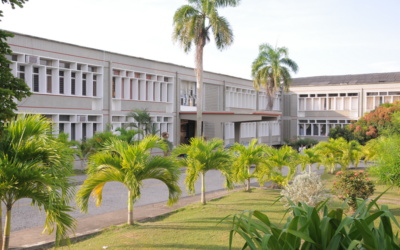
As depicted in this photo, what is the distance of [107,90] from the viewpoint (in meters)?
26.2

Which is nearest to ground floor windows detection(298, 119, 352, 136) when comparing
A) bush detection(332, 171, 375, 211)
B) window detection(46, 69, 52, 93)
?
window detection(46, 69, 52, 93)

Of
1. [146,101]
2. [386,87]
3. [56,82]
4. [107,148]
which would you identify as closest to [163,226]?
[107,148]

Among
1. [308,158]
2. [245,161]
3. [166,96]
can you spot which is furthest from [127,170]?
[166,96]

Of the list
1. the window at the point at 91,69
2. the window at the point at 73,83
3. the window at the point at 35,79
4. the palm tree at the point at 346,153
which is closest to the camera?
the window at the point at 35,79

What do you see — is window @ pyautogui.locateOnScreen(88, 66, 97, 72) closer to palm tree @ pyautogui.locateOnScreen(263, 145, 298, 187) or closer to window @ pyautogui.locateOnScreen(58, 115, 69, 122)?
window @ pyautogui.locateOnScreen(58, 115, 69, 122)

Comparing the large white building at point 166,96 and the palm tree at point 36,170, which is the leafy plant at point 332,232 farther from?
the large white building at point 166,96

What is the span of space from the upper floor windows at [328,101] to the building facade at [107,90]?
16.2m

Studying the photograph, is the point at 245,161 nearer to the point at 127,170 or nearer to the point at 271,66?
the point at 127,170

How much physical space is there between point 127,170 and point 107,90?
18.3 m

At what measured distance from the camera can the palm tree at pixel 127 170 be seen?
→ 341 inches

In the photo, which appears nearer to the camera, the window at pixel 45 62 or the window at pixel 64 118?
the window at pixel 45 62

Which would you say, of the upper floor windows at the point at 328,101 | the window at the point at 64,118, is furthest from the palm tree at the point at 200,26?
the upper floor windows at the point at 328,101

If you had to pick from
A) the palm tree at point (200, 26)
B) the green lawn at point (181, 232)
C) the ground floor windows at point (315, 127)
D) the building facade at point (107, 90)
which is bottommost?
the green lawn at point (181, 232)

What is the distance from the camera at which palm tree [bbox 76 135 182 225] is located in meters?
8.66
